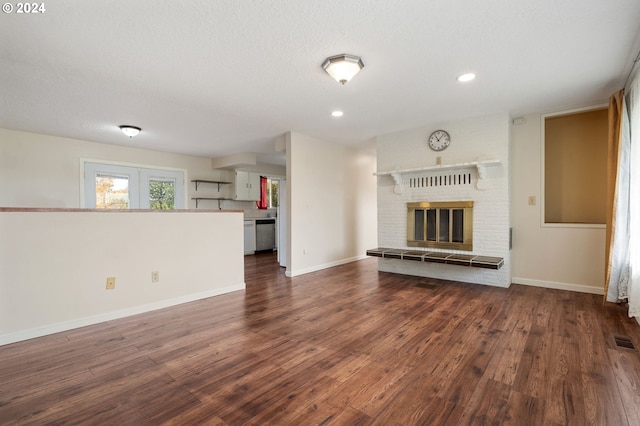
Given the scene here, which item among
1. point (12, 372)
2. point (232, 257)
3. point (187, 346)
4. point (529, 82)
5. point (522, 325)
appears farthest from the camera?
point (232, 257)

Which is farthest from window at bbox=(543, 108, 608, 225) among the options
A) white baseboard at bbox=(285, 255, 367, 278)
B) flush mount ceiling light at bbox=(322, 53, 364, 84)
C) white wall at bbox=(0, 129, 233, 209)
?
white wall at bbox=(0, 129, 233, 209)

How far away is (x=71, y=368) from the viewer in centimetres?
214

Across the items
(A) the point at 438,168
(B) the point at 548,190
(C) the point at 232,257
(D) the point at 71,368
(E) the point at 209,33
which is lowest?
(D) the point at 71,368

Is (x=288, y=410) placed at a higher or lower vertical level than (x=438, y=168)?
lower

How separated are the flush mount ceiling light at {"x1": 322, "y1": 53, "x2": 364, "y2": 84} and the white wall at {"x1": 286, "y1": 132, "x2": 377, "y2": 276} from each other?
2.46 meters

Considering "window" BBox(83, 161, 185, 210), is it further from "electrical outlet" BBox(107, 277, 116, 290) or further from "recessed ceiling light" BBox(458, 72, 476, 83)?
"recessed ceiling light" BBox(458, 72, 476, 83)

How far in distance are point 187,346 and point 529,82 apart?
4334 mm

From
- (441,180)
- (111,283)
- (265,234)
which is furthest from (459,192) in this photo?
(265,234)

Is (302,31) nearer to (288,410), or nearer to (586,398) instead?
(288,410)

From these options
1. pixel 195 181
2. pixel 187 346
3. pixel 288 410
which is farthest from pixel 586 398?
pixel 195 181

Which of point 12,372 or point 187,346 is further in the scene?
point 187,346

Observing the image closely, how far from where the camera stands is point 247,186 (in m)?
7.83

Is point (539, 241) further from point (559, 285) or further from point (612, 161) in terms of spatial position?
point (612, 161)

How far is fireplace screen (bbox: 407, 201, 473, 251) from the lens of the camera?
177 inches
